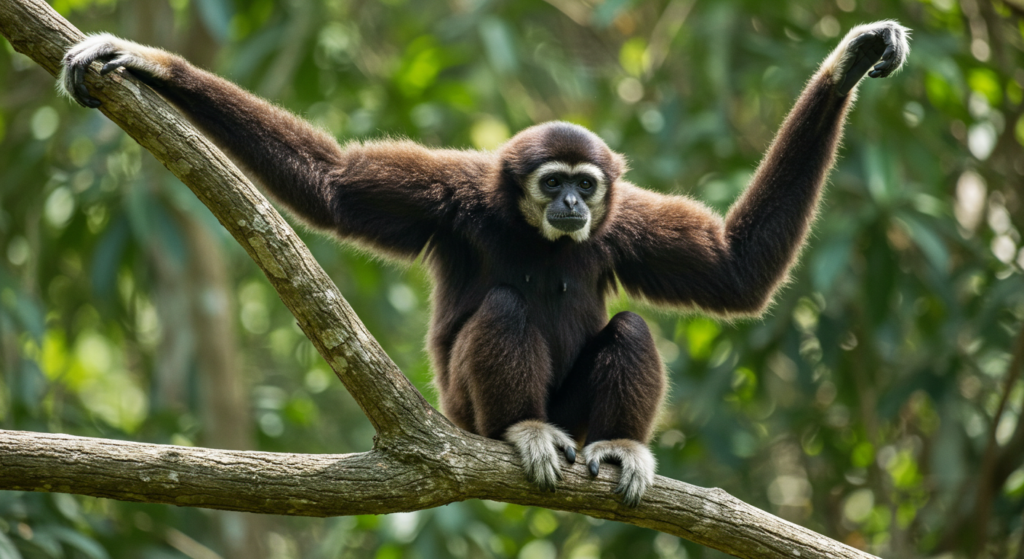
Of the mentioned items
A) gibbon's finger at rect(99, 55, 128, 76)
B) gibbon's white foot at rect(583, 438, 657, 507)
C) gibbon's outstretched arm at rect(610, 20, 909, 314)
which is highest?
gibbon's finger at rect(99, 55, 128, 76)

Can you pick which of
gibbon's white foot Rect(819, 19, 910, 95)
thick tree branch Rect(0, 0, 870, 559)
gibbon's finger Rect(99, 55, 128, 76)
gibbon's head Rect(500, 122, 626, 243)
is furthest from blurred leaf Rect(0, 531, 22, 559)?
gibbon's white foot Rect(819, 19, 910, 95)

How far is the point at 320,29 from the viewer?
1062 centimetres

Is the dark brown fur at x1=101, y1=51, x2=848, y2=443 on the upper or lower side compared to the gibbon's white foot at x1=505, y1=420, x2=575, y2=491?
upper

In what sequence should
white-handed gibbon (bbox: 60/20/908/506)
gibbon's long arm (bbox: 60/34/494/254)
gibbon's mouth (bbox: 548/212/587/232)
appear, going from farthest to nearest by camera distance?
gibbon's mouth (bbox: 548/212/587/232) < white-handed gibbon (bbox: 60/20/908/506) < gibbon's long arm (bbox: 60/34/494/254)

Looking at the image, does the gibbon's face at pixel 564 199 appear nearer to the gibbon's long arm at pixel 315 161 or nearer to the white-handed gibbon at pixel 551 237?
the white-handed gibbon at pixel 551 237

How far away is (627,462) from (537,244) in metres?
1.50

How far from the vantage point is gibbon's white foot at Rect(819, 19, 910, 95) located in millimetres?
5234

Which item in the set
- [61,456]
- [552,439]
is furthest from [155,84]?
[552,439]

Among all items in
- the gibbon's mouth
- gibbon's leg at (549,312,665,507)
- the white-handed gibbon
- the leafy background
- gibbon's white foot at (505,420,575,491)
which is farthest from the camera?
the leafy background

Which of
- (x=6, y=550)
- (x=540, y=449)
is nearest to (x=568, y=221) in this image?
(x=540, y=449)

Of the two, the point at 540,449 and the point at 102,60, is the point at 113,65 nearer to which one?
the point at 102,60

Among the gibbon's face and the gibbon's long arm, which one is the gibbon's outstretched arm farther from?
the gibbon's long arm

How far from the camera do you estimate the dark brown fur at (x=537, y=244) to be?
17.1 ft

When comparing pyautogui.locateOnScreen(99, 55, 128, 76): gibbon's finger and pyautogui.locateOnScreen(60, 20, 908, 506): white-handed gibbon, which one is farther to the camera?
pyautogui.locateOnScreen(60, 20, 908, 506): white-handed gibbon
